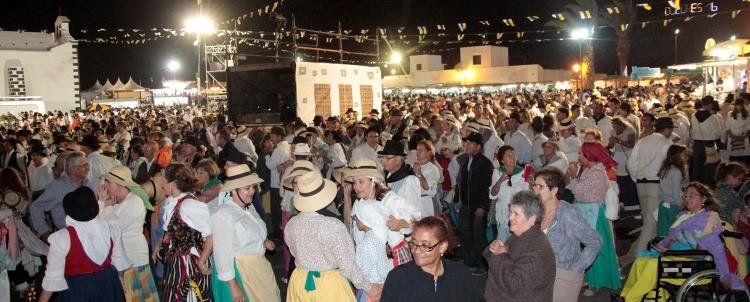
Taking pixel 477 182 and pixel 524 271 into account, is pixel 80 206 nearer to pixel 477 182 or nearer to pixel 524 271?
pixel 524 271

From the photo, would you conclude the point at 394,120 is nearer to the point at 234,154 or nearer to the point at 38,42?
the point at 234,154

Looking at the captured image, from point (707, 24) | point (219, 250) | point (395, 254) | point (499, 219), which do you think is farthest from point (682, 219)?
point (707, 24)

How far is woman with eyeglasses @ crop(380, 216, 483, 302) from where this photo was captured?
3.15m

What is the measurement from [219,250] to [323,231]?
828 mm

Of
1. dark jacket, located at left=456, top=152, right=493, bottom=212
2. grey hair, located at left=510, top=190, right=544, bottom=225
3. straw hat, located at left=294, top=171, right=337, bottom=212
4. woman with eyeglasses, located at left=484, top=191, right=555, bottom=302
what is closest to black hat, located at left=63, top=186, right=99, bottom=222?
straw hat, located at left=294, top=171, right=337, bottom=212

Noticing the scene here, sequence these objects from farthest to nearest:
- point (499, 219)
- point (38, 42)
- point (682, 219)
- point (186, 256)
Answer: point (38, 42) → point (499, 219) → point (682, 219) → point (186, 256)

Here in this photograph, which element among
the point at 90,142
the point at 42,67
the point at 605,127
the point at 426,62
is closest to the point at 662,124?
the point at 605,127

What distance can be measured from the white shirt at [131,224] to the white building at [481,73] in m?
45.5

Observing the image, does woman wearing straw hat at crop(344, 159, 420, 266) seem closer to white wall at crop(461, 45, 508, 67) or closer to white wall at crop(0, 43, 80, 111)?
white wall at crop(0, 43, 80, 111)

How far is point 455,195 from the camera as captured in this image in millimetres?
7996

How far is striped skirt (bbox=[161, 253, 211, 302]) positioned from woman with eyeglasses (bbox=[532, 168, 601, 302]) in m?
2.62

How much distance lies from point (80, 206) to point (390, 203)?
225cm

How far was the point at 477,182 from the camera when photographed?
24.0ft

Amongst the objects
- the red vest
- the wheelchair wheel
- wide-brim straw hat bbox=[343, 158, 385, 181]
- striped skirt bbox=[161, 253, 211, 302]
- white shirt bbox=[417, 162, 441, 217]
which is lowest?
the wheelchair wheel
